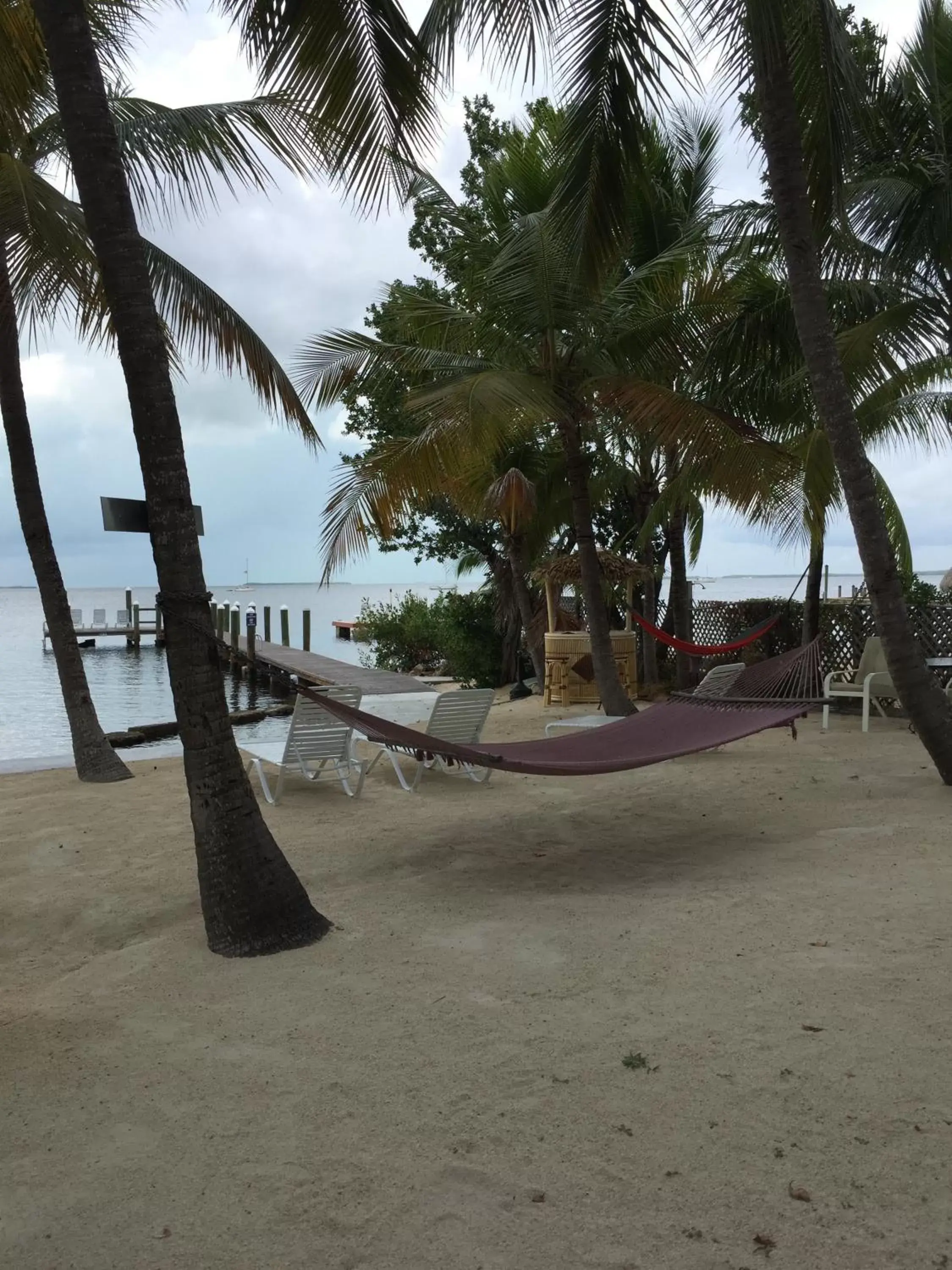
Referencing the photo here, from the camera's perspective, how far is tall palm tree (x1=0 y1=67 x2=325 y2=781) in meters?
6.31

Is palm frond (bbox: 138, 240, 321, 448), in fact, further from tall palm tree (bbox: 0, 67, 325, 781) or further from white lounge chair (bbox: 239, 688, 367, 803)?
white lounge chair (bbox: 239, 688, 367, 803)

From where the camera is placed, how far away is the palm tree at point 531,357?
825cm

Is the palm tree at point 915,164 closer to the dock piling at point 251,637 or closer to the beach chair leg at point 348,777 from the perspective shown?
the beach chair leg at point 348,777

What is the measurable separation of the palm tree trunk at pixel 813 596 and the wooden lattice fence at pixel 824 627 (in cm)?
20

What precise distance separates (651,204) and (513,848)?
6.81m

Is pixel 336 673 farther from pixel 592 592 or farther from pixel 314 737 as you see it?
pixel 314 737

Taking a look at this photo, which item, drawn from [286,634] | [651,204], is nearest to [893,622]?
[651,204]

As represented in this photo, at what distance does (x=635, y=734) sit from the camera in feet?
19.7

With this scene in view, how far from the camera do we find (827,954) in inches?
139

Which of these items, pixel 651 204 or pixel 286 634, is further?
pixel 286 634

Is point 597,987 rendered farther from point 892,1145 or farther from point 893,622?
point 893,622

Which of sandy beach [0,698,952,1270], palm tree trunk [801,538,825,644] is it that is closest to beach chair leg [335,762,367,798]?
sandy beach [0,698,952,1270]

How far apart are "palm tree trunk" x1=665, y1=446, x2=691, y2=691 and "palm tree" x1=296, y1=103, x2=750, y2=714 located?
2.17m

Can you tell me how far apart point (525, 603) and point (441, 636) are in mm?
4101
